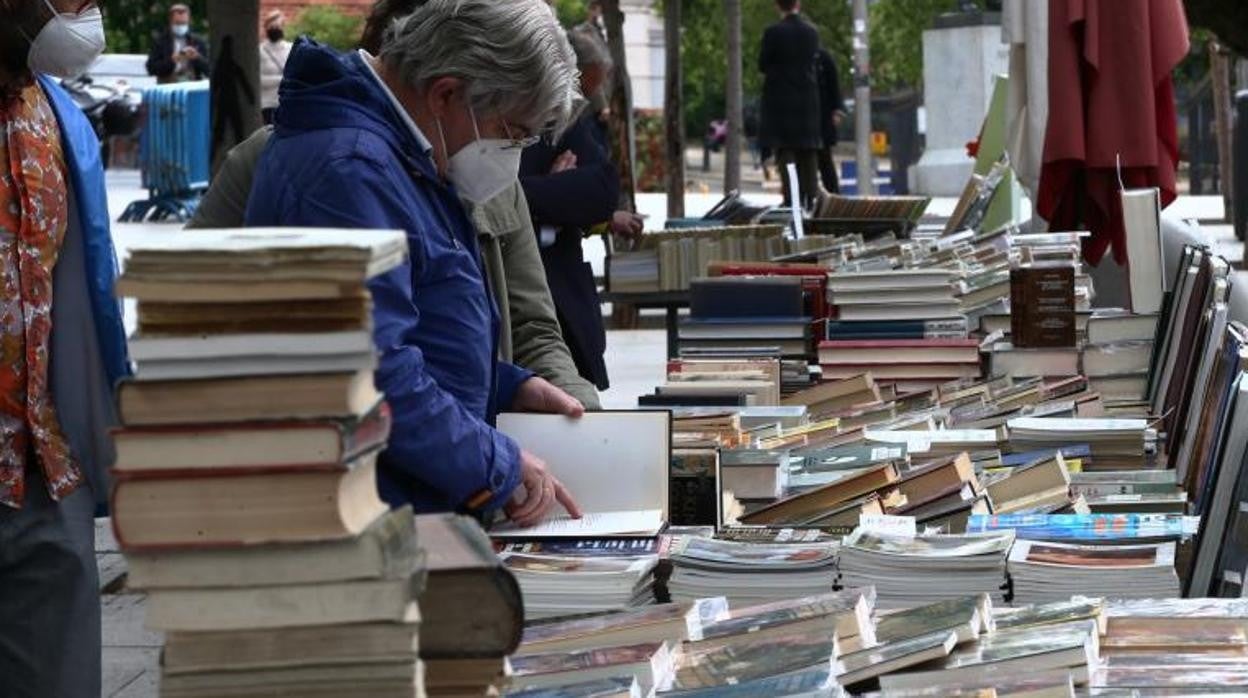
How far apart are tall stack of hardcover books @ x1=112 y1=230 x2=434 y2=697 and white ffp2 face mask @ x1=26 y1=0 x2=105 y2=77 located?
1.92 metres

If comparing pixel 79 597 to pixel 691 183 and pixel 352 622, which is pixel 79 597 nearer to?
pixel 352 622

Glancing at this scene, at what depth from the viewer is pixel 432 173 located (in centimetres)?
345

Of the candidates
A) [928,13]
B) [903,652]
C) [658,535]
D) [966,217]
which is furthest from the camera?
[928,13]

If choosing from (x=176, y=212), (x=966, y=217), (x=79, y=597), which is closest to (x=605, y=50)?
(x=966, y=217)

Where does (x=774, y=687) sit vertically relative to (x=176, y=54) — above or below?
below

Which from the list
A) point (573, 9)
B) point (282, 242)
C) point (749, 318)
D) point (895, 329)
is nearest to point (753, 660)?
point (282, 242)

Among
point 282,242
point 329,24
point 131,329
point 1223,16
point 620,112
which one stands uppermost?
point 282,242

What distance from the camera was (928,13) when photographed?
30359mm

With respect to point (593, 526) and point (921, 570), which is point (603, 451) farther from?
point (921, 570)

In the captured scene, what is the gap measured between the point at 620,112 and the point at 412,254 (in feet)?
34.5

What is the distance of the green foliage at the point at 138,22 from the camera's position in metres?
28.2

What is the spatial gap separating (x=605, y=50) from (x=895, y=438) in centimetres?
215

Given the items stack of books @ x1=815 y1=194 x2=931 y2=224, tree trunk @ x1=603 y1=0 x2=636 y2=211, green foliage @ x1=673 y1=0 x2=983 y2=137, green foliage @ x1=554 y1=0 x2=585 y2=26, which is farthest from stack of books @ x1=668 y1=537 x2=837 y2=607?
green foliage @ x1=554 y1=0 x2=585 y2=26

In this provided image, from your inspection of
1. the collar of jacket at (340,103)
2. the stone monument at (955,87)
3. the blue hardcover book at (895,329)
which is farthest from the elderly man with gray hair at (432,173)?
the stone monument at (955,87)
